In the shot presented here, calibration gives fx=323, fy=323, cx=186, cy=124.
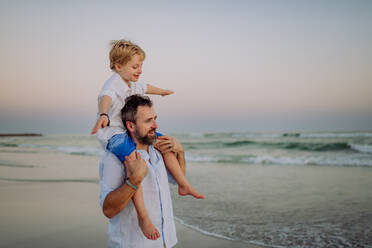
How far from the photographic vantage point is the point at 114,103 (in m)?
2.39

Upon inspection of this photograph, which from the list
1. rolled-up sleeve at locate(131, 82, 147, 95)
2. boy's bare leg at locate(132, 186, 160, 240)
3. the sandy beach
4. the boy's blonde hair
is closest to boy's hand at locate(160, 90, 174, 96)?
rolled-up sleeve at locate(131, 82, 147, 95)

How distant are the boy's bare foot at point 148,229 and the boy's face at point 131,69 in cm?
Answer: 119

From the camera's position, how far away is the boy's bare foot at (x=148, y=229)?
182 cm

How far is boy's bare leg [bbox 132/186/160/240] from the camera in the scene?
182cm

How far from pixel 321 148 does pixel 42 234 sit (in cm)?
1940

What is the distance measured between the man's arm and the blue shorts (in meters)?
0.08

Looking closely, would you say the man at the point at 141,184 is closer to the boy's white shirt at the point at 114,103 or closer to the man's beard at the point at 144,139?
the man's beard at the point at 144,139

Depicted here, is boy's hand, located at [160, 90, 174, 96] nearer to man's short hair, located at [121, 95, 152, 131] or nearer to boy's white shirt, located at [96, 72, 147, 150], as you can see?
boy's white shirt, located at [96, 72, 147, 150]

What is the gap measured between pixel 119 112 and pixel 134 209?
749 mm

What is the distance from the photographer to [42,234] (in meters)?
4.45

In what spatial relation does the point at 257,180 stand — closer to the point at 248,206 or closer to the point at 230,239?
the point at 248,206

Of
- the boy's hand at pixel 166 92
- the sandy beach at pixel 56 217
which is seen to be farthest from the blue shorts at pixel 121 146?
Result: the sandy beach at pixel 56 217

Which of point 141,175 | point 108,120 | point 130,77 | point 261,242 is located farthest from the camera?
point 261,242

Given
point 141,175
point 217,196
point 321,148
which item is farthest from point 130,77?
point 321,148
